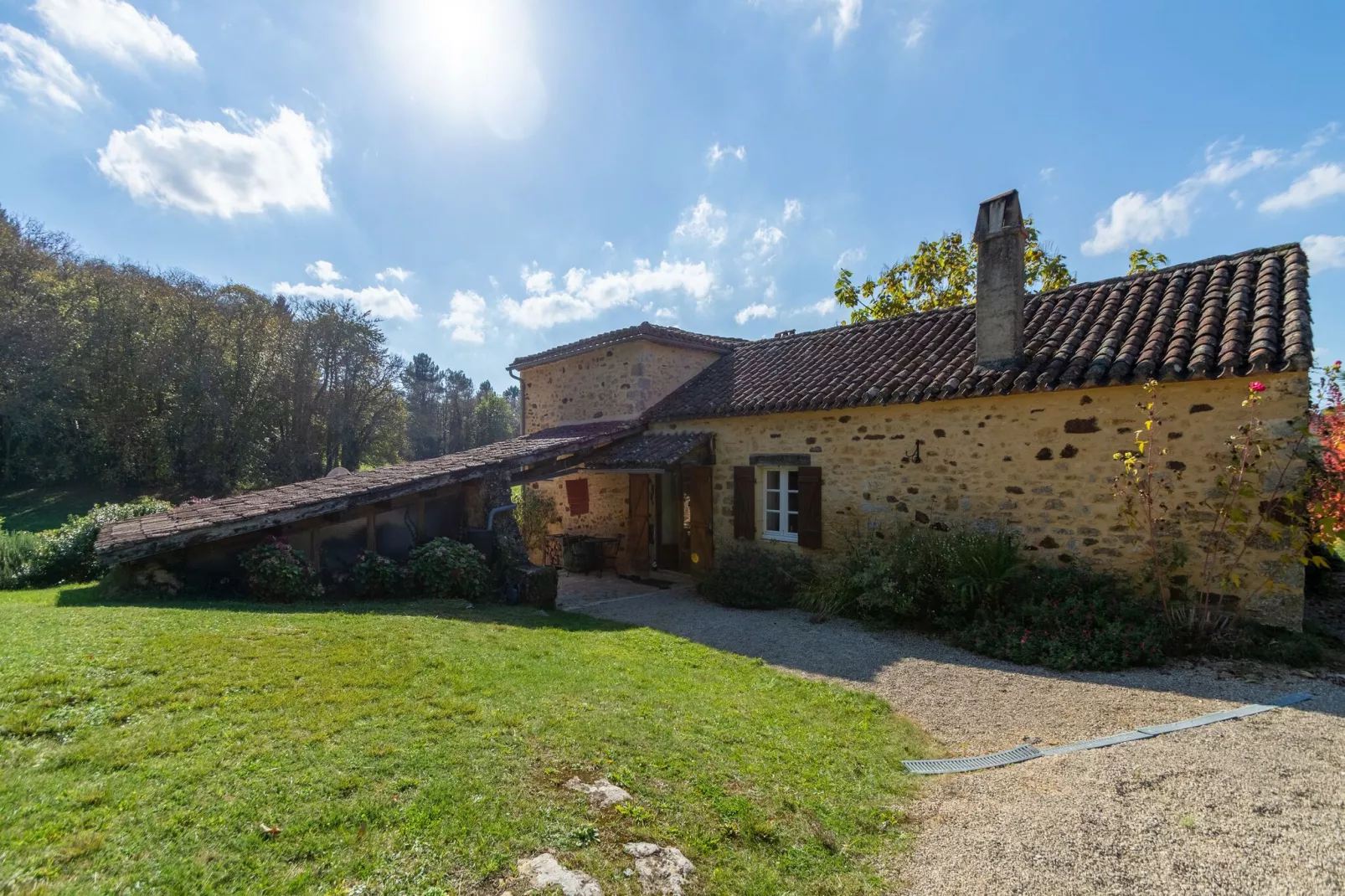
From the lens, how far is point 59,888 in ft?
6.54

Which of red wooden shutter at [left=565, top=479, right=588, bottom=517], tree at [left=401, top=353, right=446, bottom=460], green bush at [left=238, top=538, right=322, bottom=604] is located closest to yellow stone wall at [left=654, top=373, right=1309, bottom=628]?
red wooden shutter at [left=565, top=479, right=588, bottom=517]

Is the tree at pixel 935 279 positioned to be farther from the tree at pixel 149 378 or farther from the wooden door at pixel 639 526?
the tree at pixel 149 378

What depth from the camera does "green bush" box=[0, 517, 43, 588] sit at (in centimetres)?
848

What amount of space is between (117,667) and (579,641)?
12.3 feet

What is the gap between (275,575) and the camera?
731 centimetres

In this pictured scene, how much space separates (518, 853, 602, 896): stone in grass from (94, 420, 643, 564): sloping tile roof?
22.0ft

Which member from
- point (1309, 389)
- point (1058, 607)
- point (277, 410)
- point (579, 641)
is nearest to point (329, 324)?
point (277, 410)

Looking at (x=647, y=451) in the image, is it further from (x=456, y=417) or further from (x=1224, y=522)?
(x=456, y=417)

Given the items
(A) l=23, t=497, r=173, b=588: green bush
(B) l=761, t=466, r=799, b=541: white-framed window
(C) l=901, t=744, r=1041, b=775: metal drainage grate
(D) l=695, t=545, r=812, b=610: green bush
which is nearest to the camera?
(C) l=901, t=744, r=1041, b=775: metal drainage grate

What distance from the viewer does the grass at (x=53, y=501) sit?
1825 cm

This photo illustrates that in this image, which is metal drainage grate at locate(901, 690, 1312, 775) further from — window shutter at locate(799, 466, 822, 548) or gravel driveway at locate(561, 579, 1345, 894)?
window shutter at locate(799, 466, 822, 548)

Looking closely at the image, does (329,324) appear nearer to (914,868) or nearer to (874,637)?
(874,637)

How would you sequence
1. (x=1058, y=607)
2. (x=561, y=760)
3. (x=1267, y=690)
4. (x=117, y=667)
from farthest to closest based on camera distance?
(x=1058, y=607), (x=1267, y=690), (x=117, y=667), (x=561, y=760)

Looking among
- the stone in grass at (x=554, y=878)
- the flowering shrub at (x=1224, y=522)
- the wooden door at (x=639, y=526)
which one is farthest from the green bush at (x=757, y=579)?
the stone in grass at (x=554, y=878)
